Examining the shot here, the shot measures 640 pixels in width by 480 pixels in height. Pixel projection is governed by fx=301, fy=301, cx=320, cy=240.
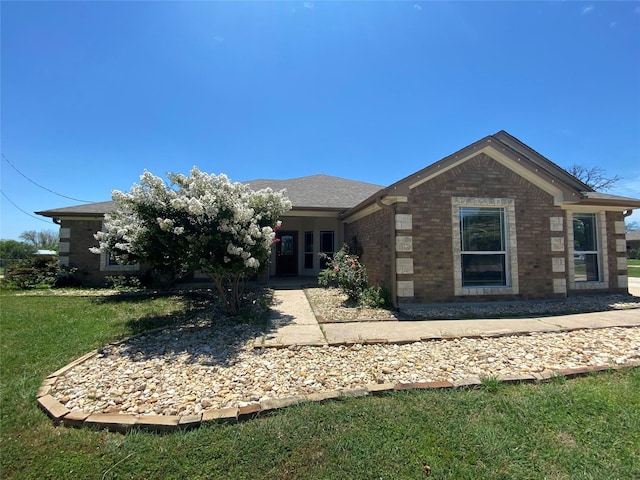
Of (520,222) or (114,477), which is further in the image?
(520,222)

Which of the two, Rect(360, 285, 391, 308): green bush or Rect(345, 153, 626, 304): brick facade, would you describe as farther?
Rect(360, 285, 391, 308): green bush

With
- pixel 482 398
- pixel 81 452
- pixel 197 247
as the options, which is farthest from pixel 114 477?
pixel 197 247

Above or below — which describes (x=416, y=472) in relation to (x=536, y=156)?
below

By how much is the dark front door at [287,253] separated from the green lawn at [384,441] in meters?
12.1

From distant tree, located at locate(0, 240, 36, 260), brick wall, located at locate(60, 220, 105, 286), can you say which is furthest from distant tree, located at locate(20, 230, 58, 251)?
brick wall, located at locate(60, 220, 105, 286)

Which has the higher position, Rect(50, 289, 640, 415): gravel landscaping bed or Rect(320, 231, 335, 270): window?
Rect(320, 231, 335, 270): window

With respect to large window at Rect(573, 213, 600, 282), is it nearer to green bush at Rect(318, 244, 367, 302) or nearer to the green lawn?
green bush at Rect(318, 244, 367, 302)

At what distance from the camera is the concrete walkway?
5.17 m

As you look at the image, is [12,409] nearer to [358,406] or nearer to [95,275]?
[358,406]

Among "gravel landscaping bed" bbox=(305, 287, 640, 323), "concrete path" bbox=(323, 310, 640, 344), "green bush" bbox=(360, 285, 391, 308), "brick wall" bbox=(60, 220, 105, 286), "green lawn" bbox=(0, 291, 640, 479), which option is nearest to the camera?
"green lawn" bbox=(0, 291, 640, 479)

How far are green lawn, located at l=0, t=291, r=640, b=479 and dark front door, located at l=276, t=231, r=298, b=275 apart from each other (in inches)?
475

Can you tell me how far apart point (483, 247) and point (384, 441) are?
6955mm

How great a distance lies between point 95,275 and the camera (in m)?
12.1

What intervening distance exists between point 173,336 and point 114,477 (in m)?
3.68
